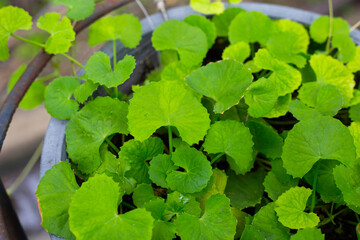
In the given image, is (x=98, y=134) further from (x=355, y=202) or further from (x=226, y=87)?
(x=355, y=202)

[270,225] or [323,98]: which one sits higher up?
[323,98]

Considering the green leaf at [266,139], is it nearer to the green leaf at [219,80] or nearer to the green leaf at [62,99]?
the green leaf at [219,80]

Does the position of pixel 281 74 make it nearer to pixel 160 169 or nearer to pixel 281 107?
pixel 281 107

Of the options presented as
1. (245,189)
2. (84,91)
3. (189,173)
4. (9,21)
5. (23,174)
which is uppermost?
(9,21)

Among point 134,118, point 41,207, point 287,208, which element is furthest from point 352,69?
point 41,207

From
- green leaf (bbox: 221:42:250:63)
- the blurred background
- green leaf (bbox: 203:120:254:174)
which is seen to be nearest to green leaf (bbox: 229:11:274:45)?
green leaf (bbox: 221:42:250:63)

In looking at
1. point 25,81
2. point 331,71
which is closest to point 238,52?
point 331,71
